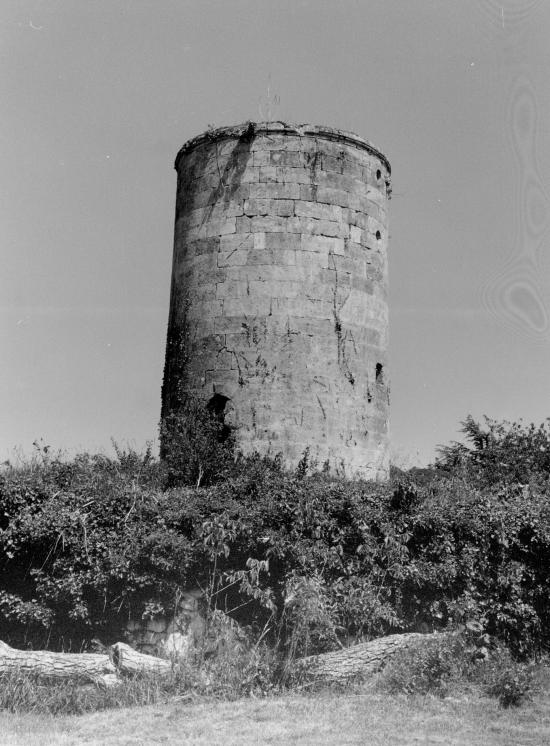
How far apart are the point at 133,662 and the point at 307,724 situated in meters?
2.21

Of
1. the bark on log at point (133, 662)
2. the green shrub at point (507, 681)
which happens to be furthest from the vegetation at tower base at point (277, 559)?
the bark on log at point (133, 662)

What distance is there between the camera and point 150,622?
966cm

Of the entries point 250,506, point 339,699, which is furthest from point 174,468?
point 339,699

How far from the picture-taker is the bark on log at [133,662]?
8.67 meters

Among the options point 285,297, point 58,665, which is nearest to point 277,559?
point 58,665

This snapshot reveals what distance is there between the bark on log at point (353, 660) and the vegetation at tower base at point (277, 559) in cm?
32

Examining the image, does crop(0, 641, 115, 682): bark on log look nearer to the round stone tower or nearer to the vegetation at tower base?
the vegetation at tower base

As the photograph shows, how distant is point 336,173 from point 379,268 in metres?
1.98

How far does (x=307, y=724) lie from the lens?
7.54 metres

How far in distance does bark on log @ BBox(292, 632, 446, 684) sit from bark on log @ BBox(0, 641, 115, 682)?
7.17 ft

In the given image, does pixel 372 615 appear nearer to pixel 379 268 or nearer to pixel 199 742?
pixel 199 742

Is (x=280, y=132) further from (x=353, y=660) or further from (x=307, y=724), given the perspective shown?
(x=307, y=724)

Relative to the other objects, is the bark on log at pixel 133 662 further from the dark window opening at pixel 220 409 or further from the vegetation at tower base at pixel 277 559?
the dark window opening at pixel 220 409

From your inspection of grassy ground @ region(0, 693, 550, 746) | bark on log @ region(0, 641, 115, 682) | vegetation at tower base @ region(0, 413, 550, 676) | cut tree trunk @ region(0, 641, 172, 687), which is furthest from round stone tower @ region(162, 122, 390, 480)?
grassy ground @ region(0, 693, 550, 746)
